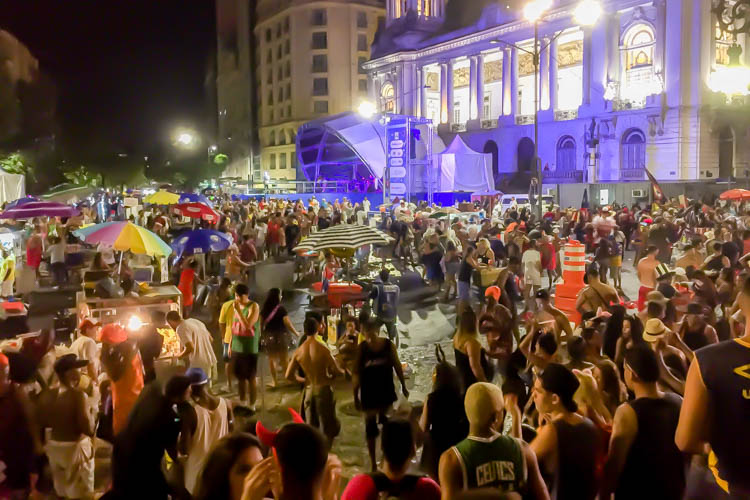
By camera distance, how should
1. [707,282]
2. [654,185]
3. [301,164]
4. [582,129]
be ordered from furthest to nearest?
[301,164], [582,129], [654,185], [707,282]

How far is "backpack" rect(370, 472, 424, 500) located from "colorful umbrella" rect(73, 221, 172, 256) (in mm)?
7698

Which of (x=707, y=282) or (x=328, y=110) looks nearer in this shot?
(x=707, y=282)

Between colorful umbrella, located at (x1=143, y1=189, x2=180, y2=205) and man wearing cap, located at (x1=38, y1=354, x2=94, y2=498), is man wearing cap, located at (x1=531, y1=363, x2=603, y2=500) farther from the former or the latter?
colorful umbrella, located at (x1=143, y1=189, x2=180, y2=205)

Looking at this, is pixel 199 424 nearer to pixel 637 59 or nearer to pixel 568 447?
pixel 568 447

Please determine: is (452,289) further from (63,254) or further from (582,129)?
(582,129)

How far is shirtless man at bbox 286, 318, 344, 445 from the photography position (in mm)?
6047

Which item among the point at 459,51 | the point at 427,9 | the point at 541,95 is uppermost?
the point at 427,9

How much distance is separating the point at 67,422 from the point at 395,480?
289cm

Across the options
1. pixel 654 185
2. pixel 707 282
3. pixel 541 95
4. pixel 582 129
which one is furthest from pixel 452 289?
pixel 541 95

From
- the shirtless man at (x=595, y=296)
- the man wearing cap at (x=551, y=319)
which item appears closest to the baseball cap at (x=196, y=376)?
the man wearing cap at (x=551, y=319)

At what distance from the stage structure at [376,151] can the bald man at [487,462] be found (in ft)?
98.4

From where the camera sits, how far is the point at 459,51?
54.5 m

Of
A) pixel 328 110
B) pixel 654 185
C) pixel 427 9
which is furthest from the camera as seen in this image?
pixel 328 110

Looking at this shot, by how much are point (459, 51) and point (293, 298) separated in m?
43.6
